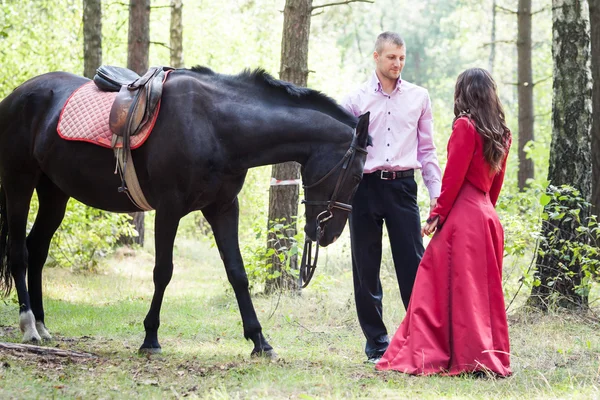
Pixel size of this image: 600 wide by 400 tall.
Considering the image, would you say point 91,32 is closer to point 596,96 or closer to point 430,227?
point 596,96

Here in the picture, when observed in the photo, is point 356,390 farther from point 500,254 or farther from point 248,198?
point 248,198

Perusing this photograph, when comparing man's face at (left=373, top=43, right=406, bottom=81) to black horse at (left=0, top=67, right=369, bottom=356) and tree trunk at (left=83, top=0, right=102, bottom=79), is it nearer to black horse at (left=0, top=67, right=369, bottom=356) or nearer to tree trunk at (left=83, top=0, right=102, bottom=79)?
black horse at (left=0, top=67, right=369, bottom=356)

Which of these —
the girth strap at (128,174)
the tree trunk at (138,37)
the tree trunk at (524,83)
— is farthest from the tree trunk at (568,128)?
the tree trunk at (524,83)

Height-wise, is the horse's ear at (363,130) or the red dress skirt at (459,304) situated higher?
the horse's ear at (363,130)

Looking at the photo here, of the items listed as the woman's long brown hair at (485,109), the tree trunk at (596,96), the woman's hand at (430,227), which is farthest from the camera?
the tree trunk at (596,96)

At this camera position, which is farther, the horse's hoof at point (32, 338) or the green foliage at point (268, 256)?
the green foliage at point (268, 256)

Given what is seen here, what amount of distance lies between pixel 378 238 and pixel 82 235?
6.03 meters

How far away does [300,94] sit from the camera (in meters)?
5.30

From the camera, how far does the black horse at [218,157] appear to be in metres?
5.17

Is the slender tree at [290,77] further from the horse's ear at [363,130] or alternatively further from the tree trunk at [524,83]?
Answer: the tree trunk at [524,83]

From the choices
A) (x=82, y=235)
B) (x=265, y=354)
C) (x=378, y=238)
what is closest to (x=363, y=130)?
(x=378, y=238)

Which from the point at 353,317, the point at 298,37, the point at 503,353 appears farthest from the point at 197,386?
the point at 298,37

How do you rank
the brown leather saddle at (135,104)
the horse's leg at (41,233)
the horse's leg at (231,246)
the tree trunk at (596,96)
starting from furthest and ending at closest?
the tree trunk at (596,96) < the horse's leg at (41,233) < the horse's leg at (231,246) < the brown leather saddle at (135,104)

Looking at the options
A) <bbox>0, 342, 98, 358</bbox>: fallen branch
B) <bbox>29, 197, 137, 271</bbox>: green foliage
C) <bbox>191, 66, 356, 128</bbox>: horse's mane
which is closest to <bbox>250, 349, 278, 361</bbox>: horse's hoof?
<bbox>0, 342, 98, 358</bbox>: fallen branch
